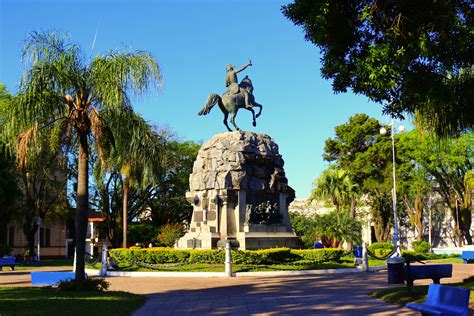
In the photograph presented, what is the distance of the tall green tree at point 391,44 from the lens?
424 inches

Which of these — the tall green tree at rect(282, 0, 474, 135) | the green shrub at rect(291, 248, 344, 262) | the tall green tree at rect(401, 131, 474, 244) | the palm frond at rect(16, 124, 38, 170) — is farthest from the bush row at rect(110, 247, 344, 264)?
the tall green tree at rect(401, 131, 474, 244)

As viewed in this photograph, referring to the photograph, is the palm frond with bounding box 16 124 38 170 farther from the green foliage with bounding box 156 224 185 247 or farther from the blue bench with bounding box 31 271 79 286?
the green foliage with bounding box 156 224 185 247

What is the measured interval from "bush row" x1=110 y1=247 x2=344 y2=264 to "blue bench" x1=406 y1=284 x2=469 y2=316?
14263 millimetres

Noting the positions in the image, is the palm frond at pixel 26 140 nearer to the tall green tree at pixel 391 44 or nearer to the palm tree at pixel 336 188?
the tall green tree at pixel 391 44

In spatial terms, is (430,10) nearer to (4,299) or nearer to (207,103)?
(4,299)

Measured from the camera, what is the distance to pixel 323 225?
37531mm

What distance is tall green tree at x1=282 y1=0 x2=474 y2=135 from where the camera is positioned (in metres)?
10.8

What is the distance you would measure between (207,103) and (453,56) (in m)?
16.4

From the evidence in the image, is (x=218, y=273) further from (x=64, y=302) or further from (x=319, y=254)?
(x=64, y=302)

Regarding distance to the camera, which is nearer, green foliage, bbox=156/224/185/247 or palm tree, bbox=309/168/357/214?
green foliage, bbox=156/224/185/247

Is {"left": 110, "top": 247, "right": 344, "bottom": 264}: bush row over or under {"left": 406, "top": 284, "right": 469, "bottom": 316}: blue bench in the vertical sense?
under

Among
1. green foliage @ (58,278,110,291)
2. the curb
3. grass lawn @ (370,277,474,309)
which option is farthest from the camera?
the curb

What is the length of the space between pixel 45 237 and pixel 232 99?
114ft

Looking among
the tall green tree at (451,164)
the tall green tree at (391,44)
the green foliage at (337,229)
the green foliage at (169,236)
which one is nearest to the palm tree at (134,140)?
the tall green tree at (391,44)
